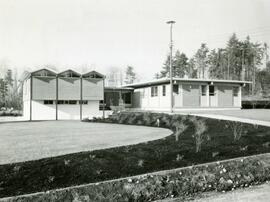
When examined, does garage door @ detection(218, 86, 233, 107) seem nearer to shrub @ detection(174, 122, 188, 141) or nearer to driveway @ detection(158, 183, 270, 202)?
shrub @ detection(174, 122, 188, 141)

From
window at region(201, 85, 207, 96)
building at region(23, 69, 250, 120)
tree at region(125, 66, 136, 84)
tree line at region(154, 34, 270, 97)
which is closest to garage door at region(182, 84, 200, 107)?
building at region(23, 69, 250, 120)

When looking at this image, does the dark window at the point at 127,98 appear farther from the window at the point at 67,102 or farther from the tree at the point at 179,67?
the tree at the point at 179,67

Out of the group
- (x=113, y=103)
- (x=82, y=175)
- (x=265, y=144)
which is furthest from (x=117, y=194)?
(x=113, y=103)

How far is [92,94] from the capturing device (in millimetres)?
29734

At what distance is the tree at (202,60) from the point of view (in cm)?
6875

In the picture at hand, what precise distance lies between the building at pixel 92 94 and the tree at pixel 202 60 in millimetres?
40557

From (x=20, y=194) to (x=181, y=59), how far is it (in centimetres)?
6599

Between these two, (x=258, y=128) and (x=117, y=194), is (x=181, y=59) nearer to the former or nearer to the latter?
(x=258, y=128)

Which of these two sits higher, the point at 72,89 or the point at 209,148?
the point at 72,89

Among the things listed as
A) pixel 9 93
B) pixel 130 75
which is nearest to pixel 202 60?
pixel 130 75

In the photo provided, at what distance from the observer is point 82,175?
622 cm

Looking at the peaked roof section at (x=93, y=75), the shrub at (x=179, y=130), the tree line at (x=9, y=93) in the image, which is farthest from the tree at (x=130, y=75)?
the shrub at (x=179, y=130)

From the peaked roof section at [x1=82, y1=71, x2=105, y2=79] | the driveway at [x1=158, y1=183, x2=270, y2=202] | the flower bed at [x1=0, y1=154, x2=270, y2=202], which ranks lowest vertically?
the driveway at [x1=158, y1=183, x2=270, y2=202]

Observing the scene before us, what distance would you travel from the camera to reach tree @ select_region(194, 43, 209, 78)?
6875 centimetres
